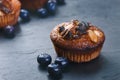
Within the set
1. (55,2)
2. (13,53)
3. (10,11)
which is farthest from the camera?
(55,2)

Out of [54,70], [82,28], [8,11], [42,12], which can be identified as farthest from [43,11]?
[54,70]

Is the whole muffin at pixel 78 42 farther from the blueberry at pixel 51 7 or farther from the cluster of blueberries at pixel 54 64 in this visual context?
the blueberry at pixel 51 7

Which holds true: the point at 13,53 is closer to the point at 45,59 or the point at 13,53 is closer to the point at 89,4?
the point at 45,59

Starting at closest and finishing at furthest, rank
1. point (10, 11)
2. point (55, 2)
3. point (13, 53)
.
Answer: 1. point (13, 53)
2. point (10, 11)
3. point (55, 2)

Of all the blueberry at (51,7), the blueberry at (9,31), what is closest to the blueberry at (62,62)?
the blueberry at (9,31)

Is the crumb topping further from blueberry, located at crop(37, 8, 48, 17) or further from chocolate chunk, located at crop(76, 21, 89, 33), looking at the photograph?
blueberry, located at crop(37, 8, 48, 17)

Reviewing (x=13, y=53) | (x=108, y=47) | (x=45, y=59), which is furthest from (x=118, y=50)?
(x=13, y=53)

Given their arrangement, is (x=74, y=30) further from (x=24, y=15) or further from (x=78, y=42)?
(x=24, y=15)
